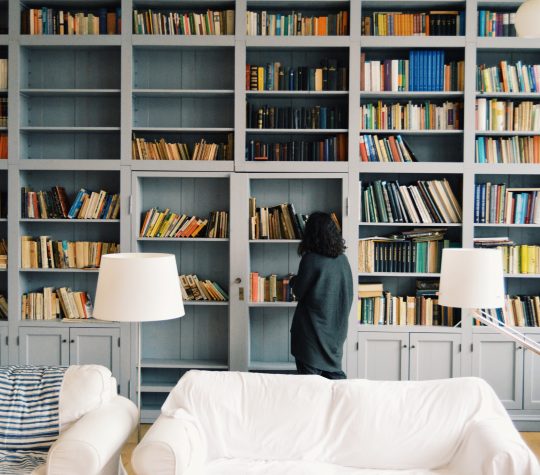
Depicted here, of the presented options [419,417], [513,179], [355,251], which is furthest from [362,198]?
[419,417]

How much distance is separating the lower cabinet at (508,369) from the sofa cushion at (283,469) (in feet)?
6.36

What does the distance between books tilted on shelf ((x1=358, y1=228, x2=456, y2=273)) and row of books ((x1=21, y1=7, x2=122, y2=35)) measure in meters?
2.56

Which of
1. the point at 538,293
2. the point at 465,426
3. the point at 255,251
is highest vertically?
the point at 255,251

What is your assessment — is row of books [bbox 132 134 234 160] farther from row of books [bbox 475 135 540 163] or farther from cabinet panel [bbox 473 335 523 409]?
cabinet panel [bbox 473 335 523 409]

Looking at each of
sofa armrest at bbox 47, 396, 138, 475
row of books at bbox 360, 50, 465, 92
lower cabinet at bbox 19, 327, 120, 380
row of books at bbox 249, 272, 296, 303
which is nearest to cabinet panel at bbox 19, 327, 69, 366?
lower cabinet at bbox 19, 327, 120, 380

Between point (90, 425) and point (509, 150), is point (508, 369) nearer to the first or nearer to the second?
point (509, 150)

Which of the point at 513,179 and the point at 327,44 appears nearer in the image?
the point at 327,44

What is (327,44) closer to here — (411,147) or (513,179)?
(411,147)

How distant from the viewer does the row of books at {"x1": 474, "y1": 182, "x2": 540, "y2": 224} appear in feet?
14.9

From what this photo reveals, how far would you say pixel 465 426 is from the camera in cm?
283

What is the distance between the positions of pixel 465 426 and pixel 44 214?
11.2ft

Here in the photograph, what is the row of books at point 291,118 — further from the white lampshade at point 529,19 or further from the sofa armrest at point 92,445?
the sofa armrest at point 92,445

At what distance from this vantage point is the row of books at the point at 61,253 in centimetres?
462

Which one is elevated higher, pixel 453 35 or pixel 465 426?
pixel 453 35
